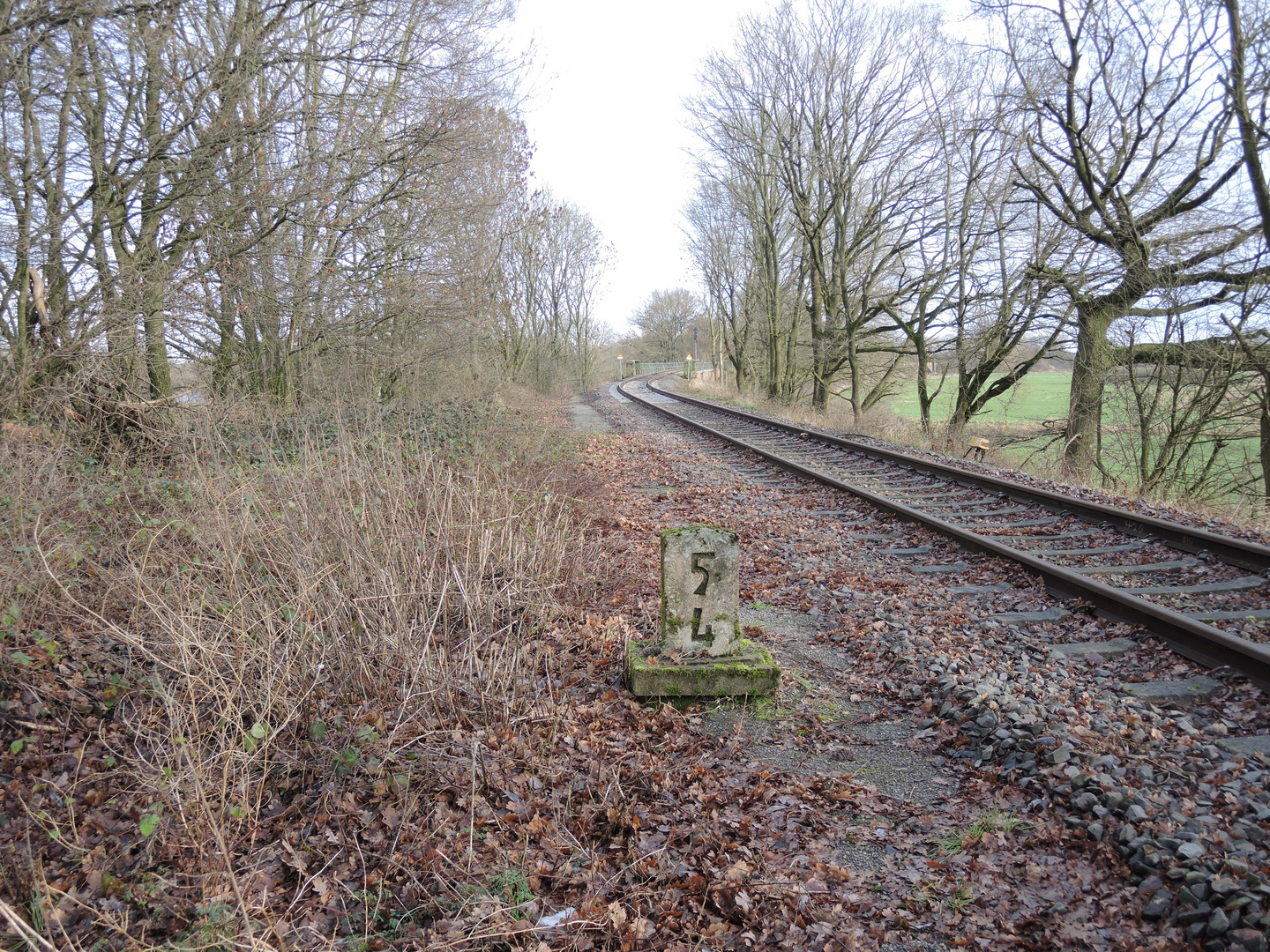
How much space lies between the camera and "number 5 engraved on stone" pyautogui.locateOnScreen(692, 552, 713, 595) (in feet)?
14.3

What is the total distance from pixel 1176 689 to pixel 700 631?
8.91 feet

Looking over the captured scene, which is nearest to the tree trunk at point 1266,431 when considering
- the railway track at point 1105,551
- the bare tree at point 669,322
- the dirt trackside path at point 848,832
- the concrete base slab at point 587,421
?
the railway track at point 1105,551

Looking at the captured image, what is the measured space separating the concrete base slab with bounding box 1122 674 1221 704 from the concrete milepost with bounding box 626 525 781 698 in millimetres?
2031

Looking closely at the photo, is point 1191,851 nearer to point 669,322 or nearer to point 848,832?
point 848,832

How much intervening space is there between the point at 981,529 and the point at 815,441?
689 centimetres

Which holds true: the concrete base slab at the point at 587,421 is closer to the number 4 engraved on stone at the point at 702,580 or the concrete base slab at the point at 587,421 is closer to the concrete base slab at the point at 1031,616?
the concrete base slab at the point at 1031,616

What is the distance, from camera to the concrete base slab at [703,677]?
13.9 feet

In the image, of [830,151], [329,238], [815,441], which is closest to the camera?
[329,238]

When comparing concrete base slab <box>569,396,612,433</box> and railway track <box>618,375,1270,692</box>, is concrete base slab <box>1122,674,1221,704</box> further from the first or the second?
concrete base slab <box>569,396,612,433</box>

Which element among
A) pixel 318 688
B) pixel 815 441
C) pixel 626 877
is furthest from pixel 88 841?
pixel 815 441

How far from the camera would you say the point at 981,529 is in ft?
23.8

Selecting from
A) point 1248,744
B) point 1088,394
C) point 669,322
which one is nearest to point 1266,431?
point 1088,394

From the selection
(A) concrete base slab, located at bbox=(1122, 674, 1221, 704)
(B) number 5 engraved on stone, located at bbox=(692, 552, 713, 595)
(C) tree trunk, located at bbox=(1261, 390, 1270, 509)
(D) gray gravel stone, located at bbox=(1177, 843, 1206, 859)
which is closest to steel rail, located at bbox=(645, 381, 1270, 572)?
(A) concrete base slab, located at bbox=(1122, 674, 1221, 704)

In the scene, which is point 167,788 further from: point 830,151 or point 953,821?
point 830,151
